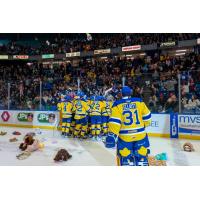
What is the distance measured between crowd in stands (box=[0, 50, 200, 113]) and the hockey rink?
4.94ft

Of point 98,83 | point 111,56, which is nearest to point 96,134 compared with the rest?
point 98,83

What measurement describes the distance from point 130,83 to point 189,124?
2807 mm

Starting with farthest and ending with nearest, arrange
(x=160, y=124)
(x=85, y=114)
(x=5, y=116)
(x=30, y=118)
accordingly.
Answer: (x=5, y=116)
(x=30, y=118)
(x=160, y=124)
(x=85, y=114)

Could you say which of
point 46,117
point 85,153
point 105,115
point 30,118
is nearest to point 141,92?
point 105,115

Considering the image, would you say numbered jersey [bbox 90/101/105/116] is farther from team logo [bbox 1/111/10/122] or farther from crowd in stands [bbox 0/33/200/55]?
crowd in stands [bbox 0/33/200/55]

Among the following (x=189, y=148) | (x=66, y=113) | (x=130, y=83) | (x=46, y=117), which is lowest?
(x=189, y=148)

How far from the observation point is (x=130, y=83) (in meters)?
11.2

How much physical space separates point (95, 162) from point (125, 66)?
1350cm

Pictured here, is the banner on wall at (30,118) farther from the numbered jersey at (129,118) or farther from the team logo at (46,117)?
the numbered jersey at (129,118)

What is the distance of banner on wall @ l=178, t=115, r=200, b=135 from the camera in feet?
30.8

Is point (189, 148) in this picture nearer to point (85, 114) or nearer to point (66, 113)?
point (85, 114)

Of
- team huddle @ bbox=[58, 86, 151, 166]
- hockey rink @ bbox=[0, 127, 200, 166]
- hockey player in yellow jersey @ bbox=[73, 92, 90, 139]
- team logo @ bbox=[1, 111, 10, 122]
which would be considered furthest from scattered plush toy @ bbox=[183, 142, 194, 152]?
team logo @ bbox=[1, 111, 10, 122]

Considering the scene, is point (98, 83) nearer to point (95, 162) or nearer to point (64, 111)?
point (64, 111)

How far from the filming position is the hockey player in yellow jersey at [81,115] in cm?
1001
